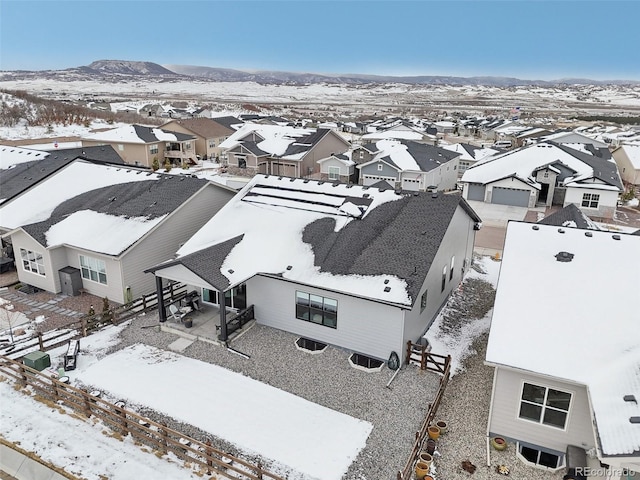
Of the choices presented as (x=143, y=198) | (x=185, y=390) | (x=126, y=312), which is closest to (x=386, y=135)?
(x=143, y=198)

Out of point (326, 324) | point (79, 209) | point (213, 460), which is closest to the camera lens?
point (213, 460)

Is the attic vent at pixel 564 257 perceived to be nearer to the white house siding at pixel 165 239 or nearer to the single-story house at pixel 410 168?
→ the white house siding at pixel 165 239

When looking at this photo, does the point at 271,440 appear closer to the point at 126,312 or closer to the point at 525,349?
the point at 525,349

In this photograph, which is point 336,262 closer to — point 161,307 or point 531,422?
point 161,307

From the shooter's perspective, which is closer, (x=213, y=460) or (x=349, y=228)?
(x=213, y=460)

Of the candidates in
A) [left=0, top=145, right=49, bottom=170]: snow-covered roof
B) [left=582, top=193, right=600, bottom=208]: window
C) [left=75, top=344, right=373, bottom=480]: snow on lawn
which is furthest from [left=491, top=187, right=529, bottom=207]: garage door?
[left=0, top=145, right=49, bottom=170]: snow-covered roof

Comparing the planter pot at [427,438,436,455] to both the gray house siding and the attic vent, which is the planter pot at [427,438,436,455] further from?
the gray house siding

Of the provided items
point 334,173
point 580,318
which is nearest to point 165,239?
point 580,318
